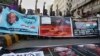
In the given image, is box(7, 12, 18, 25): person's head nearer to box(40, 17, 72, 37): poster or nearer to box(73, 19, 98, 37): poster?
box(40, 17, 72, 37): poster

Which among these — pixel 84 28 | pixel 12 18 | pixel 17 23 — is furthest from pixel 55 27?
pixel 12 18

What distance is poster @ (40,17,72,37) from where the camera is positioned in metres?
20.5

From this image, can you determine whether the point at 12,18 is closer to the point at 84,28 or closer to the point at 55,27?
the point at 55,27

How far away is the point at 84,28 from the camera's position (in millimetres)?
20812

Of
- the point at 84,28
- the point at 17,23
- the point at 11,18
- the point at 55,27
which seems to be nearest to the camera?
the point at 11,18

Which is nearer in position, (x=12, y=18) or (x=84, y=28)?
(x=12, y=18)

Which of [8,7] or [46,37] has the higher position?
[8,7]

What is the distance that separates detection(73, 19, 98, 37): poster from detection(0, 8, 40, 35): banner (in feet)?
8.22

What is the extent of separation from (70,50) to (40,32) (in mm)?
10260

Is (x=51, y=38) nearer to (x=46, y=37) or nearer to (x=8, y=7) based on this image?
(x=46, y=37)

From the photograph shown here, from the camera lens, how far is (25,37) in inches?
Answer: 811

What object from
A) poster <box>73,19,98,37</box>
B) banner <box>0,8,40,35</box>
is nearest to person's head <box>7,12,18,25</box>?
banner <box>0,8,40,35</box>

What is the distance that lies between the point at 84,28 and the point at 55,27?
190cm

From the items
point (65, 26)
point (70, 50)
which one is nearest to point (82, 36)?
point (65, 26)
